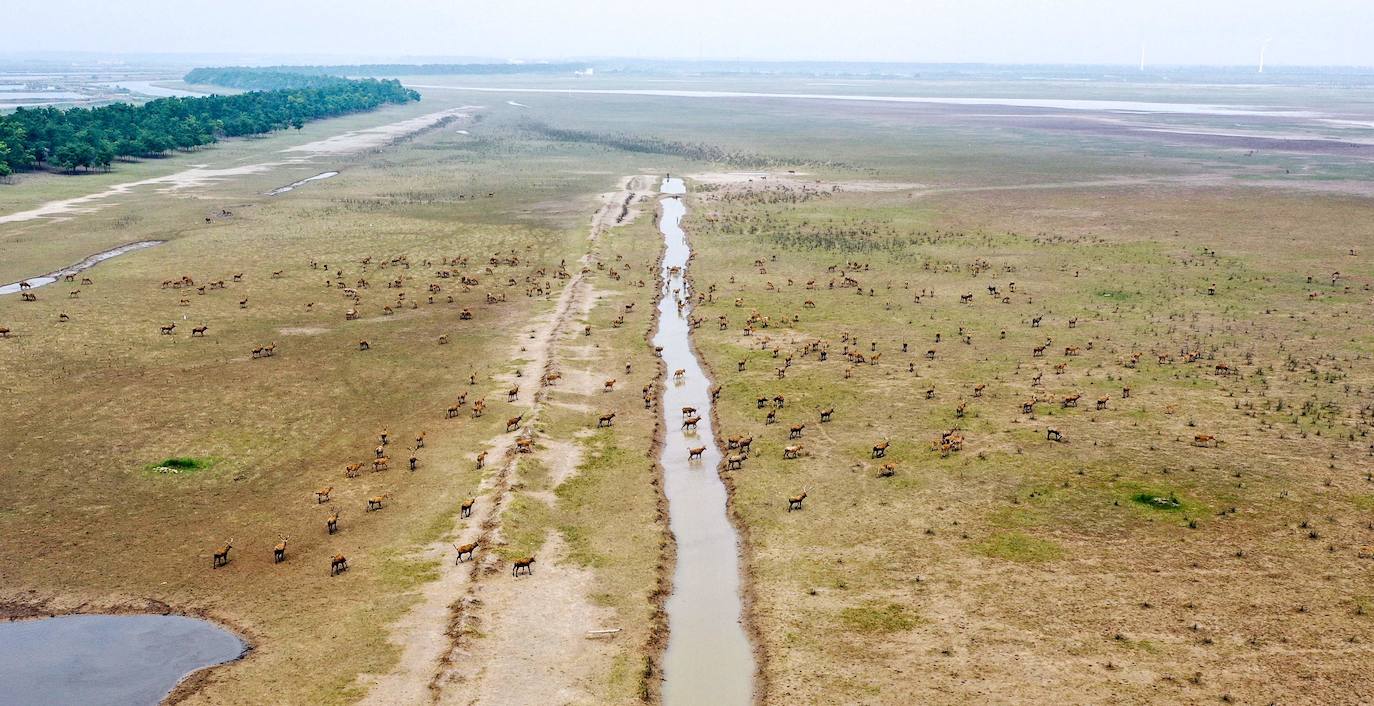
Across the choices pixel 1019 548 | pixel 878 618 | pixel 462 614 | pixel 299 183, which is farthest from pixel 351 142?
pixel 878 618

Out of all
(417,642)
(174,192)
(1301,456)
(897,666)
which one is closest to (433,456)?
(417,642)

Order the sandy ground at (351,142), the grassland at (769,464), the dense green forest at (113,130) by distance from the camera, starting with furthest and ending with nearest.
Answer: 1. the sandy ground at (351,142)
2. the dense green forest at (113,130)
3. the grassland at (769,464)

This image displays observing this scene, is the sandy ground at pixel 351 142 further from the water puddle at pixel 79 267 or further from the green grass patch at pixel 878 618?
the green grass patch at pixel 878 618

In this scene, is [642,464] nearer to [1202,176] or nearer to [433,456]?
[433,456]

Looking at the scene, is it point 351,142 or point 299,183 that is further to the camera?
point 351,142

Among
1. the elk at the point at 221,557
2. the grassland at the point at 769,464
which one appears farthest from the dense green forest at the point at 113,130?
the elk at the point at 221,557

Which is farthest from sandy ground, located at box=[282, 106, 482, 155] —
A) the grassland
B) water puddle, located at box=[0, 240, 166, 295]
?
the grassland

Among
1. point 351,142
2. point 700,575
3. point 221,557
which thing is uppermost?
point 351,142

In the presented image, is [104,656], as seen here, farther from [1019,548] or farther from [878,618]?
[1019,548]
